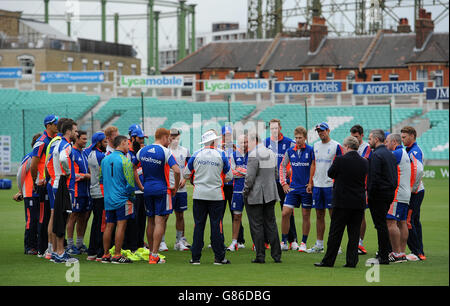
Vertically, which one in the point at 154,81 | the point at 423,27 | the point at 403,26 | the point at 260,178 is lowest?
the point at 260,178

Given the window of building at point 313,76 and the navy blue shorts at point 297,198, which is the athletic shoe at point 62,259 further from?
the window of building at point 313,76

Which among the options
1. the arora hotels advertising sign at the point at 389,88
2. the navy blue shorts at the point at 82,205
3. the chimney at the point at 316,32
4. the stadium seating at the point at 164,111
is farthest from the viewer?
the chimney at the point at 316,32

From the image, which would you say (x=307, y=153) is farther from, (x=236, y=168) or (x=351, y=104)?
(x=351, y=104)

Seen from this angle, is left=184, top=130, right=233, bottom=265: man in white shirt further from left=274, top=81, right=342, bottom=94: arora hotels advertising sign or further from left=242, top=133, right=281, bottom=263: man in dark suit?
left=274, top=81, right=342, bottom=94: arora hotels advertising sign

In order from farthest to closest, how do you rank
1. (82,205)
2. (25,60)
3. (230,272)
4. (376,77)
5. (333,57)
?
(25,60)
(333,57)
(376,77)
(82,205)
(230,272)

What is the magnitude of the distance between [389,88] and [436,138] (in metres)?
5.89

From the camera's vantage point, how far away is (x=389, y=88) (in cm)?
4044

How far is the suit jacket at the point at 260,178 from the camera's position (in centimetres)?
1109

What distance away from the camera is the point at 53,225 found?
10812 millimetres

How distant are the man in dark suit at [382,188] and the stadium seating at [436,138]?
942 inches

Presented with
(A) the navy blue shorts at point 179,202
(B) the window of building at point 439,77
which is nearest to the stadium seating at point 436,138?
(B) the window of building at point 439,77

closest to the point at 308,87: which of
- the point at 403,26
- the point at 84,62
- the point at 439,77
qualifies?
the point at 439,77

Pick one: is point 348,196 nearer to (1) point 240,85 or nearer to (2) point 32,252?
(2) point 32,252

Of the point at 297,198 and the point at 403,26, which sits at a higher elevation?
the point at 403,26
